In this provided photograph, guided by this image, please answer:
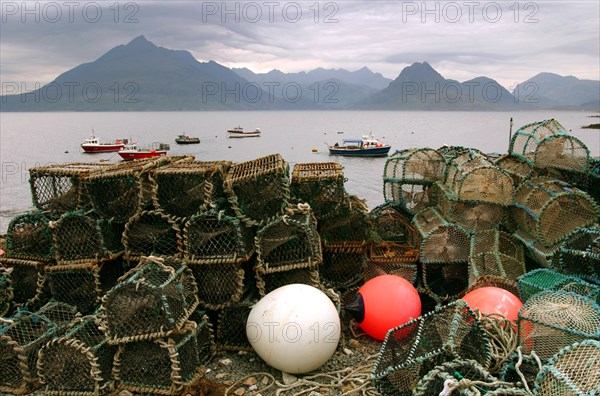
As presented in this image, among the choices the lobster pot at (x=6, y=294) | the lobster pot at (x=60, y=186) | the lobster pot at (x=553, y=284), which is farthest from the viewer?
the lobster pot at (x=60, y=186)

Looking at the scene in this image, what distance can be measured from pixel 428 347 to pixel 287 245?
1922 mm

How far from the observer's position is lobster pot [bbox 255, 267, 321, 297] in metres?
5.33

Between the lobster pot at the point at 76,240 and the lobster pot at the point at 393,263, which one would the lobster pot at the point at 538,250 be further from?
the lobster pot at the point at 76,240

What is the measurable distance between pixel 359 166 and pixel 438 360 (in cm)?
3351

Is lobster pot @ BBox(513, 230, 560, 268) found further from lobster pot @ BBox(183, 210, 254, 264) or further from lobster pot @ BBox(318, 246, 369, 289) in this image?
lobster pot @ BBox(183, 210, 254, 264)

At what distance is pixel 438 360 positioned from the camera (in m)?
3.93

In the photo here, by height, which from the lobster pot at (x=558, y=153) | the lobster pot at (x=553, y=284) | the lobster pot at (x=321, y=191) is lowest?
the lobster pot at (x=553, y=284)

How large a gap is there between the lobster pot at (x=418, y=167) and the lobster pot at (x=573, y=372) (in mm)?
4036

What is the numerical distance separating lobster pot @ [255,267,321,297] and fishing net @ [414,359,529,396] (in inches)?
74.1

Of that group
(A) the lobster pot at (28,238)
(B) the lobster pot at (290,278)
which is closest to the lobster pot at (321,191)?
(B) the lobster pot at (290,278)

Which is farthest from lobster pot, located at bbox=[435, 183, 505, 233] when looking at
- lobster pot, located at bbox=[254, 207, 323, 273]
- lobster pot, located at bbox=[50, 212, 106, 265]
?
lobster pot, located at bbox=[50, 212, 106, 265]

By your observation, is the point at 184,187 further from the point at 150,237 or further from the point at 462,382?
the point at 462,382

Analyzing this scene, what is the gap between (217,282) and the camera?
17.1 feet

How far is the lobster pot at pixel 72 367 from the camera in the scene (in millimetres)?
4441
